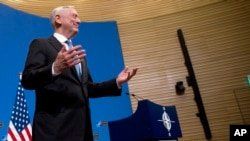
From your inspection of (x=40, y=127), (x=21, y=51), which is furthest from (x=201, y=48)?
(x=40, y=127)

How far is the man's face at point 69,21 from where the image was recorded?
6.61 ft

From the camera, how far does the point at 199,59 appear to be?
6.82 meters

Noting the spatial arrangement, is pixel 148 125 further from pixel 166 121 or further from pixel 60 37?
pixel 60 37

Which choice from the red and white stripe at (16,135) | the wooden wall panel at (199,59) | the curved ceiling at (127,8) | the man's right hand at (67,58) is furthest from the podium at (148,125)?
the curved ceiling at (127,8)

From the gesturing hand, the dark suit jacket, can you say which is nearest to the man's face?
the dark suit jacket

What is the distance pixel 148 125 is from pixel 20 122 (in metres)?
2.07

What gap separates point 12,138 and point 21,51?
59.4 inches

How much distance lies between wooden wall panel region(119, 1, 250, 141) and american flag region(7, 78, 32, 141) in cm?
261

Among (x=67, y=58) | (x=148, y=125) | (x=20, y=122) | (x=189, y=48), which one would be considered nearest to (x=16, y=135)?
(x=20, y=122)

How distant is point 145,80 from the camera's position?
6.86m

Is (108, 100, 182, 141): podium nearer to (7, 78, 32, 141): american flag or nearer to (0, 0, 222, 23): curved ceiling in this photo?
(7, 78, 32, 141): american flag

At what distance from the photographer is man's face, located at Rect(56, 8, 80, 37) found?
79.3 inches

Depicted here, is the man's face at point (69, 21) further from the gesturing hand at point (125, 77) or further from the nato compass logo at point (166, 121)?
the nato compass logo at point (166, 121)

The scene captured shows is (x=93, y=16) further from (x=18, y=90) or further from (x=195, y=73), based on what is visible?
(x=18, y=90)
